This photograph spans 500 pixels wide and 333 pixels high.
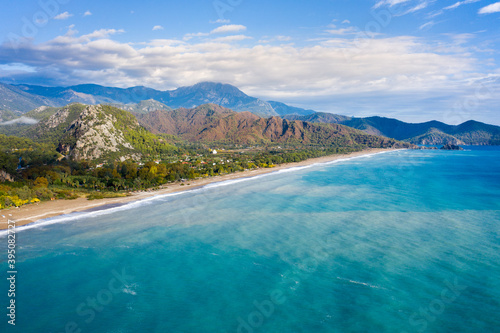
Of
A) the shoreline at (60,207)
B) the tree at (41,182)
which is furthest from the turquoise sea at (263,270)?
the tree at (41,182)

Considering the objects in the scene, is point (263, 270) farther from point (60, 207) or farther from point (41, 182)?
point (41, 182)

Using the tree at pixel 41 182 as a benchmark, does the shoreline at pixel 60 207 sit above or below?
below

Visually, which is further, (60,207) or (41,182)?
(41,182)

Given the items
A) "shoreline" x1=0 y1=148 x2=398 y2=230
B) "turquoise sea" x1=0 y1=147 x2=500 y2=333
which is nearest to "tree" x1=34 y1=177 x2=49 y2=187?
"shoreline" x1=0 y1=148 x2=398 y2=230

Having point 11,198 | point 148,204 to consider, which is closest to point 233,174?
point 148,204

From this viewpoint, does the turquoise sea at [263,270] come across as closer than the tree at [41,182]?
Yes

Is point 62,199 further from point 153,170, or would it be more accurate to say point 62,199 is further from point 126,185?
point 153,170

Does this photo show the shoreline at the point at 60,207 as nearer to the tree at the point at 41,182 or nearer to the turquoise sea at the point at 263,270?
the turquoise sea at the point at 263,270

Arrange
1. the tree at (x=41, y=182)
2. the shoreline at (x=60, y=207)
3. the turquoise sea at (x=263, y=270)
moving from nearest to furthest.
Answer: the turquoise sea at (x=263, y=270), the shoreline at (x=60, y=207), the tree at (x=41, y=182)

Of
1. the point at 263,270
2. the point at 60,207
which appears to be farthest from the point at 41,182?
the point at 263,270
